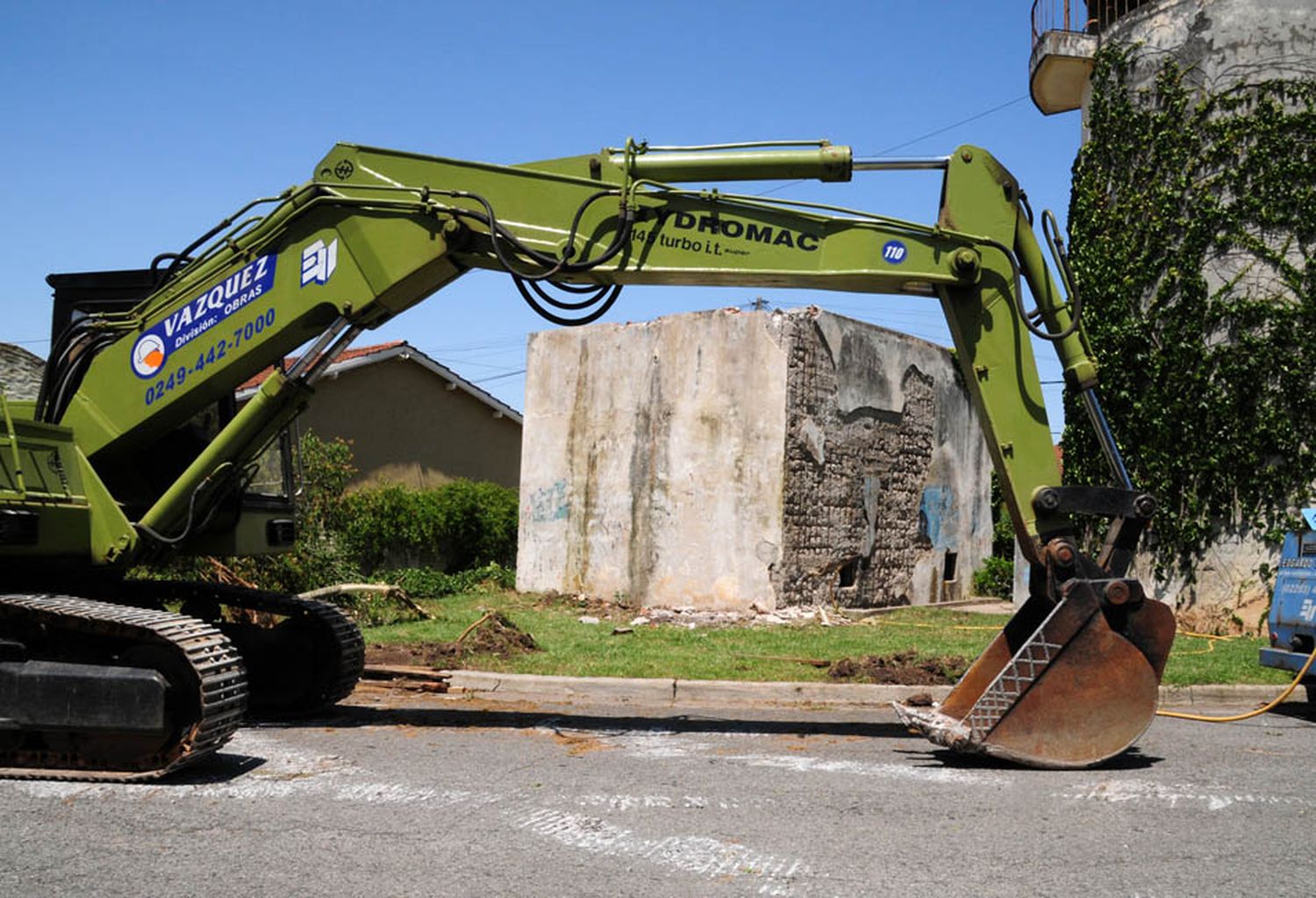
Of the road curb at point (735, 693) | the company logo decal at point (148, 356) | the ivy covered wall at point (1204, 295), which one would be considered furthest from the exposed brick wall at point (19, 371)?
the ivy covered wall at point (1204, 295)

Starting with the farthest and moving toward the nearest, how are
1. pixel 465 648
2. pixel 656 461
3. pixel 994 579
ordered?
pixel 994 579 < pixel 656 461 < pixel 465 648

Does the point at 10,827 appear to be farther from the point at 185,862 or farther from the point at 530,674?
the point at 530,674

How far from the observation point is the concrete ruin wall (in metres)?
18.3

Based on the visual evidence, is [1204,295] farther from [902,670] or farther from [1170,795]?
[1170,795]

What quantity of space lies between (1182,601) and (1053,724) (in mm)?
10933

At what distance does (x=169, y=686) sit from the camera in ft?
24.0

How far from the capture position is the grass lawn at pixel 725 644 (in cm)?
1195

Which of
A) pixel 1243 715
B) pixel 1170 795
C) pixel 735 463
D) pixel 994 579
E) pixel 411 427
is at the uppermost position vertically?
pixel 411 427

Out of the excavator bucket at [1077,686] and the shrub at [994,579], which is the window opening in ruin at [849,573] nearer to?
the shrub at [994,579]

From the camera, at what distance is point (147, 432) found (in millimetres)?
8828

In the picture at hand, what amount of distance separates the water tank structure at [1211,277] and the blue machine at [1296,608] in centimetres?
602

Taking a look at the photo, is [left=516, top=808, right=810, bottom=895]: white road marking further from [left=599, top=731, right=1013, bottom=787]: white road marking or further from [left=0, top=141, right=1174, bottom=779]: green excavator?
[left=0, top=141, right=1174, bottom=779]: green excavator

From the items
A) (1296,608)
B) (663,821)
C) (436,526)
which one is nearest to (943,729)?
(663,821)

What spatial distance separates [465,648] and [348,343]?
5.00 meters
